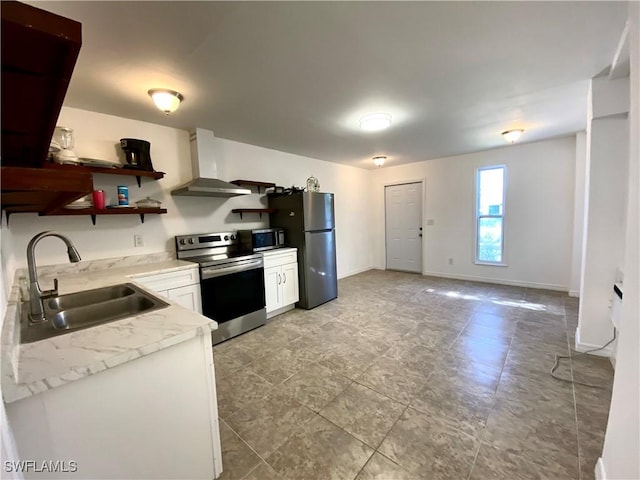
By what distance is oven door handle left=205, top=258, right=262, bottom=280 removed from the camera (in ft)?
8.92

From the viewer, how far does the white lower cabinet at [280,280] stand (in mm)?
3445

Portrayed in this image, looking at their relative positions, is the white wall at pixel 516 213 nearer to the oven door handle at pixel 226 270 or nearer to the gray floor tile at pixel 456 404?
the gray floor tile at pixel 456 404

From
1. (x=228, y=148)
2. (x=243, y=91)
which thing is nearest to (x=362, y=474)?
(x=243, y=91)

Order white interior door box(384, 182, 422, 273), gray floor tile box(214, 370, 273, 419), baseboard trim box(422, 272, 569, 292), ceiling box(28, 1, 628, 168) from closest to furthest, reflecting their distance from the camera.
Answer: ceiling box(28, 1, 628, 168)
gray floor tile box(214, 370, 273, 419)
baseboard trim box(422, 272, 569, 292)
white interior door box(384, 182, 422, 273)

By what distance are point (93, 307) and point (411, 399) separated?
225cm

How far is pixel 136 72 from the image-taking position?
1.92 metres

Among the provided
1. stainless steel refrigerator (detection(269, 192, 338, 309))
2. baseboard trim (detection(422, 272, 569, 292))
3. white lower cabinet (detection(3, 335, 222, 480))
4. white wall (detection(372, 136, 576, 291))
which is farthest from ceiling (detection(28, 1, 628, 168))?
baseboard trim (detection(422, 272, 569, 292))

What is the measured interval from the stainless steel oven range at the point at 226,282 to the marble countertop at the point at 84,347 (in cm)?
143

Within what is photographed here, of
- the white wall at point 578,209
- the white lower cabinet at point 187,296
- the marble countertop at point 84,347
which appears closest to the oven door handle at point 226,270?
the white lower cabinet at point 187,296

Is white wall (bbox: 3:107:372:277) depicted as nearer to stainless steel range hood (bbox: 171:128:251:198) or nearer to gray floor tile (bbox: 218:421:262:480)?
stainless steel range hood (bbox: 171:128:251:198)

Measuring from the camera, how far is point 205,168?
3.17 meters

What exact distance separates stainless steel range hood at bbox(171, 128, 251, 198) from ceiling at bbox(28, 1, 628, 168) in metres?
0.17

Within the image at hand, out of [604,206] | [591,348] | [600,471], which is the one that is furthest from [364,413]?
[604,206]

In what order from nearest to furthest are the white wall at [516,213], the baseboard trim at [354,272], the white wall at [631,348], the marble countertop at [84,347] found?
the marble countertop at [84,347] → the white wall at [631,348] → the white wall at [516,213] → the baseboard trim at [354,272]
